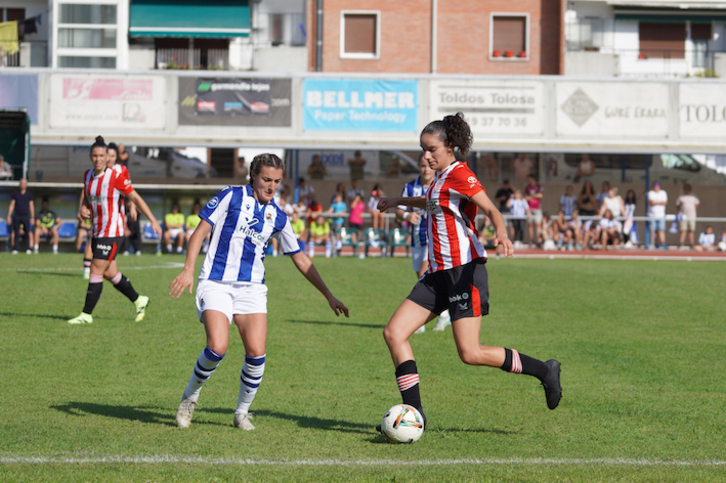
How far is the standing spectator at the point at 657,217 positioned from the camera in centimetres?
2633

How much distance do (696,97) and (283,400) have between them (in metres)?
24.3

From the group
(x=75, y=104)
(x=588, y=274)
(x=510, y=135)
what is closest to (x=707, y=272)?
(x=588, y=274)

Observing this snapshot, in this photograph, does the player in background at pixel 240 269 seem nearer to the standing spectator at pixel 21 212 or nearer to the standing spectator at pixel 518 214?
the standing spectator at pixel 21 212

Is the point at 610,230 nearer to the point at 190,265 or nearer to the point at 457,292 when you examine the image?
the point at 457,292

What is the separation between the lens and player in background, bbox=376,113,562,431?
224 inches

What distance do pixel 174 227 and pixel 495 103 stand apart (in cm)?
1076

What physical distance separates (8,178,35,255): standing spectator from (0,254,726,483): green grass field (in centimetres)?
987

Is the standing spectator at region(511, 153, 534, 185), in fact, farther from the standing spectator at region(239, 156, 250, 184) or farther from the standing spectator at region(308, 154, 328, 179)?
the standing spectator at region(239, 156, 250, 184)

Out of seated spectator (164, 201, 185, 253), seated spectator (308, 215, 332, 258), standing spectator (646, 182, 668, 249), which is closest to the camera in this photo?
seated spectator (164, 201, 185, 253)

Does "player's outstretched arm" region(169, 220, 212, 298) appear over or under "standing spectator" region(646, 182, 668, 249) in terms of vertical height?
under

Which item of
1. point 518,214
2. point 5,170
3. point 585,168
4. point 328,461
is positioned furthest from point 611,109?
point 328,461

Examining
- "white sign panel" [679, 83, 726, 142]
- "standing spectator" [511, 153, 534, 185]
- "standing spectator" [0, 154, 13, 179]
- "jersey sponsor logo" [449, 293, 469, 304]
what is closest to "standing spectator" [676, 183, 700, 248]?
"white sign panel" [679, 83, 726, 142]

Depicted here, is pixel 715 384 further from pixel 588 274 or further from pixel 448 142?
pixel 588 274

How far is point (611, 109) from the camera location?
27422 mm
